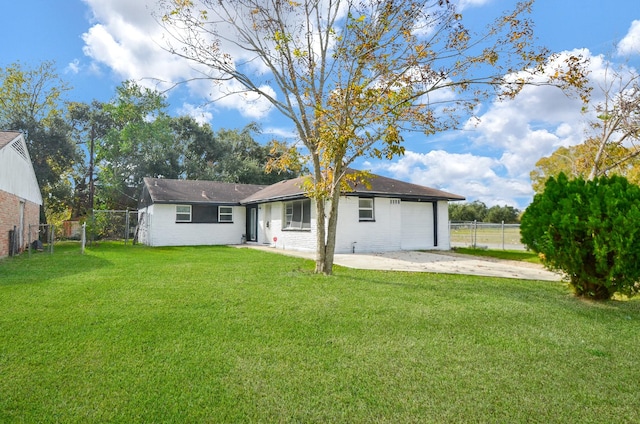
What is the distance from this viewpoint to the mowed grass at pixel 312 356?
2.66 m

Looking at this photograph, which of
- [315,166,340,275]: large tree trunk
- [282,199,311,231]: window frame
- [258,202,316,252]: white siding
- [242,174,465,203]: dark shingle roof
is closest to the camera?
[315,166,340,275]: large tree trunk

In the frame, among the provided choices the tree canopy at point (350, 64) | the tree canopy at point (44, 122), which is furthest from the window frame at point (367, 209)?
the tree canopy at point (44, 122)

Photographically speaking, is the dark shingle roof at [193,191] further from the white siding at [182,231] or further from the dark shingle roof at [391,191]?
the dark shingle roof at [391,191]

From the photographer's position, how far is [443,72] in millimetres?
8109

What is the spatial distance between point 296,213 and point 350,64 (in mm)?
8989

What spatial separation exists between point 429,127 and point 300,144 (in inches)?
125

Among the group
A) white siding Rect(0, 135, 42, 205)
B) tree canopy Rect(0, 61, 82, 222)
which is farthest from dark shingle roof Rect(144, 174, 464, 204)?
tree canopy Rect(0, 61, 82, 222)

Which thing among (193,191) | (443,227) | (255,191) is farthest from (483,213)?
(193,191)

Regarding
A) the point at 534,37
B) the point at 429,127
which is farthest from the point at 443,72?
the point at 534,37

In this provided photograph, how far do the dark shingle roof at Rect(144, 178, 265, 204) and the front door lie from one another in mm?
945

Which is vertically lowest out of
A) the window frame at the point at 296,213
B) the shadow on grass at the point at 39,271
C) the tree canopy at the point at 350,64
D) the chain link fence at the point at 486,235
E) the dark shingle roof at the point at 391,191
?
the shadow on grass at the point at 39,271

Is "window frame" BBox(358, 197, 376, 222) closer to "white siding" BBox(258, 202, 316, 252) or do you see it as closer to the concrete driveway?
"white siding" BBox(258, 202, 316, 252)

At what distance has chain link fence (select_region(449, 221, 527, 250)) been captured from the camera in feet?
61.8

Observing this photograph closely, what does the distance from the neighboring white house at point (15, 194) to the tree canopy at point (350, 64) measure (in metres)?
8.70
